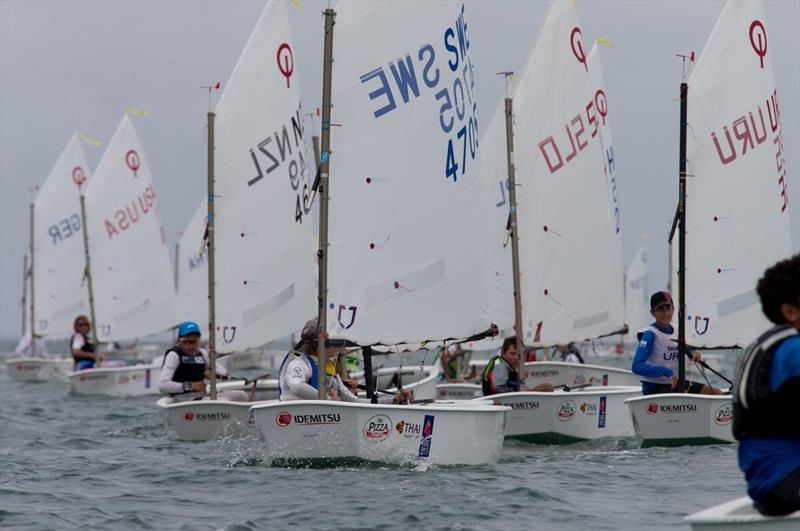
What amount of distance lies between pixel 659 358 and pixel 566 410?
1264mm

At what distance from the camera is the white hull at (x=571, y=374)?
17844mm

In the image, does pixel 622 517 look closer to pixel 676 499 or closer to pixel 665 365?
pixel 676 499

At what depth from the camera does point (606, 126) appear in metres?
20.9

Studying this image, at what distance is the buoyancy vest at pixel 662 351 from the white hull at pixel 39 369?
22.0m

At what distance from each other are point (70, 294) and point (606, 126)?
18.4 metres

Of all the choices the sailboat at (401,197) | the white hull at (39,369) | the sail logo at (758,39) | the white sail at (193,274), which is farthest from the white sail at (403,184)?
the white sail at (193,274)

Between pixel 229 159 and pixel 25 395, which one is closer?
pixel 229 159

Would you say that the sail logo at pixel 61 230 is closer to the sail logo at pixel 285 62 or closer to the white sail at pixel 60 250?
the white sail at pixel 60 250

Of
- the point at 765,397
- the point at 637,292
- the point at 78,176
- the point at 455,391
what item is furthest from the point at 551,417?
the point at 637,292

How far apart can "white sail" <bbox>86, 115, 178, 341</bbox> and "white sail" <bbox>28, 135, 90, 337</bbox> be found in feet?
16.6

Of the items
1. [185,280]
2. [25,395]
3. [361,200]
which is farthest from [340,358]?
[185,280]

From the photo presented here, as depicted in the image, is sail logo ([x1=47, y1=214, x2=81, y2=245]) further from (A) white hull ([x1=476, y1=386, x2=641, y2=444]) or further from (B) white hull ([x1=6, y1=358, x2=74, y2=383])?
(A) white hull ([x1=476, y1=386, x2=641, y2=444])

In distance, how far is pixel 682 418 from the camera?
41.3 feet

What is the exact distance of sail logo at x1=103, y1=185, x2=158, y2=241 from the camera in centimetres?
2914
